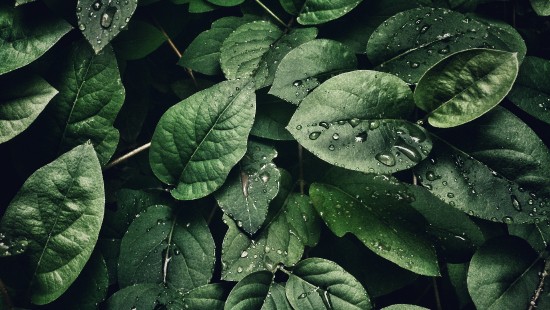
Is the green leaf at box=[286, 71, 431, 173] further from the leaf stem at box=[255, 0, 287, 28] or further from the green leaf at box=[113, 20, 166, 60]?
the green leaf at box=[113, 20, 166, 60]

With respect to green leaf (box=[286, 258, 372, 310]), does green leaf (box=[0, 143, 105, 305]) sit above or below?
above

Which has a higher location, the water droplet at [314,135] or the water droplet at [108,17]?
the water droplet at [108,17]

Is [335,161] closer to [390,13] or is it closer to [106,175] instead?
[390,13]

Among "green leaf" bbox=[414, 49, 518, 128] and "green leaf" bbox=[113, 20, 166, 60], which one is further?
"green leaf" bbox=[113, 20, 166, 60]

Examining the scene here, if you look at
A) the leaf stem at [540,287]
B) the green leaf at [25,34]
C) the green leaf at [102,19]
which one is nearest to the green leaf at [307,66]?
the green leaf at [102,19]

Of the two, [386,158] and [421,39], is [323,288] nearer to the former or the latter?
[386,158]

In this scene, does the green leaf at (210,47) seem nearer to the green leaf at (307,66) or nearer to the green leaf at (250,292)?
the green leaf at (307,66)

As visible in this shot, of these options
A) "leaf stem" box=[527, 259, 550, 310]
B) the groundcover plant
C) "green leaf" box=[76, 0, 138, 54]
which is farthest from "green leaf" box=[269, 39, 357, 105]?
"leaf stem" box=[527, 259, 550, 310]

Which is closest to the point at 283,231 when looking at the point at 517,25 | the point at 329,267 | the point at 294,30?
the point at 329,267

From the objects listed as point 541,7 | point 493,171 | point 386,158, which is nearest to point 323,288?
point 386,158
